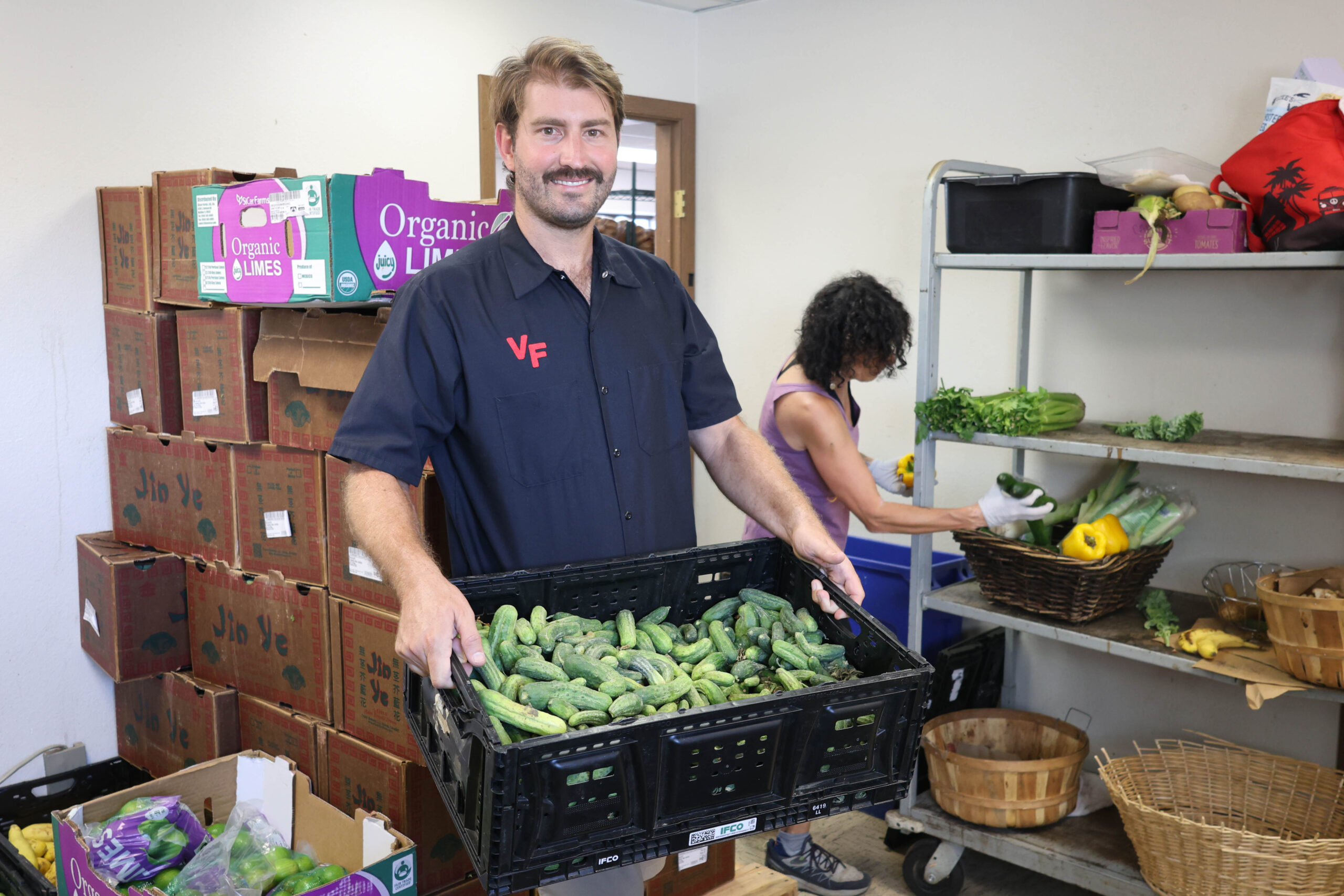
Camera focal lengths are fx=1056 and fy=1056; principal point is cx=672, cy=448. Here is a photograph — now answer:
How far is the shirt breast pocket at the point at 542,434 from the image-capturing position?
175 cm

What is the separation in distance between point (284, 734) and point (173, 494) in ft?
2.47

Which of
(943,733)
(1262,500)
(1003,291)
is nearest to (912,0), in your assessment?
(1003,291)

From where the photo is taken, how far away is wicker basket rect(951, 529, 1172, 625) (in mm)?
2643

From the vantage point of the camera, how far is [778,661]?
1472mm

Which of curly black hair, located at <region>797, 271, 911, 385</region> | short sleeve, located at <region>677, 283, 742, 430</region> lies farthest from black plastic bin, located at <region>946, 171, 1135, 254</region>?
short sleeve, located at <region>677, 283, 742, 430</region>

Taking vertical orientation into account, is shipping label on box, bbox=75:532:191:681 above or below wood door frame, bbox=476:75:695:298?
below

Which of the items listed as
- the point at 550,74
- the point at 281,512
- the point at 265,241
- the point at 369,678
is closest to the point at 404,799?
the point at 369,678

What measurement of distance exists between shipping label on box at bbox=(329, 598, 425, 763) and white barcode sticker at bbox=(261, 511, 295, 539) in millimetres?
225

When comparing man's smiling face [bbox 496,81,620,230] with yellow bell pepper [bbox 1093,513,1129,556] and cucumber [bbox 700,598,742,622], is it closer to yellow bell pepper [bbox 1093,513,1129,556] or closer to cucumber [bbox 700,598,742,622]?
cucumber [bbox 700,598,742,622]

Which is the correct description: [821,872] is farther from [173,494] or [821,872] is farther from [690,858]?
[173,494]

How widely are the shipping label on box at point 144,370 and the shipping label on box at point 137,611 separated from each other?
37 cm

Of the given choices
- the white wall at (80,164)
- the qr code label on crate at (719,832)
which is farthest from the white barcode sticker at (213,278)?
the qr code label on crate at (719,832)

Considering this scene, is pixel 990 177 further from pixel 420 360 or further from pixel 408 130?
pixel 408 130

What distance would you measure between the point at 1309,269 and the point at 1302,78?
502 millimetres
